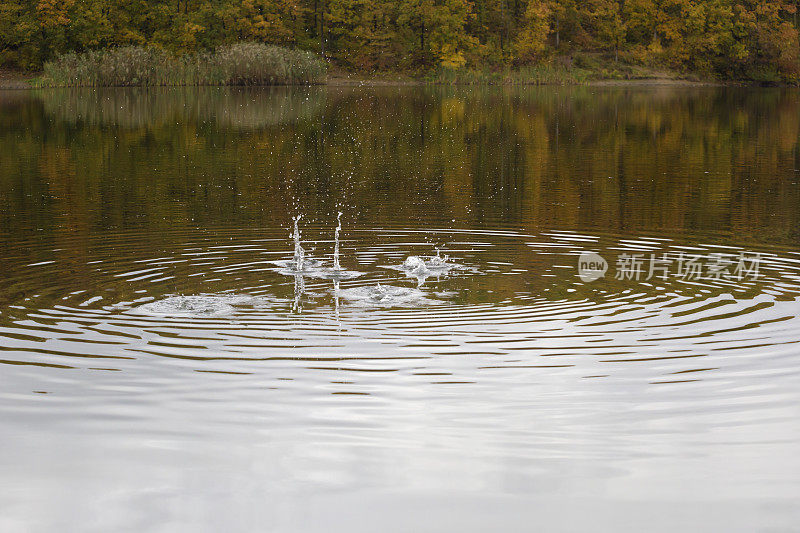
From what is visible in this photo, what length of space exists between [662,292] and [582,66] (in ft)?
244

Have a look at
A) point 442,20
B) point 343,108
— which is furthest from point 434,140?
point 442,20

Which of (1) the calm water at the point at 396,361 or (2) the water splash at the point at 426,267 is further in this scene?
(2) the water splash at the point at 426,267

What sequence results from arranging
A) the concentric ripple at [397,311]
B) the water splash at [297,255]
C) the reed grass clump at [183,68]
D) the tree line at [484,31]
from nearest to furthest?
the concentric ripple at [397,311]
the water splash at [297,255]
the reed grass clump at [183,68]
the tree line at [484,31]

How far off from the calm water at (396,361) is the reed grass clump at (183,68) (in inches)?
1836

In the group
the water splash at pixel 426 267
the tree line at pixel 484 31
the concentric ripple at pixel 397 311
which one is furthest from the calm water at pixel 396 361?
the tree line at pixel 484 31

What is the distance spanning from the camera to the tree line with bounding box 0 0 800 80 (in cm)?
8044

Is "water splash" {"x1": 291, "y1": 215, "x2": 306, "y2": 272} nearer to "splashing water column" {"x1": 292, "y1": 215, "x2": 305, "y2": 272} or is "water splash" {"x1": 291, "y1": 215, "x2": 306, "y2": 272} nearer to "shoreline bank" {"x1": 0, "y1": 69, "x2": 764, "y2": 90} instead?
"splashing water column" {"x1": 292, "y1": 215, "x2": 305, "y2": 272}

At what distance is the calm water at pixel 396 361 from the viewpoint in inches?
250

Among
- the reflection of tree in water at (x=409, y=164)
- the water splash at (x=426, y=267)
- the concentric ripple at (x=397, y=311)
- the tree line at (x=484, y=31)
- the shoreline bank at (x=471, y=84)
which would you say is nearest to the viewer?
the concentric ripple at (x=397, y=311)

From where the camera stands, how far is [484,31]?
8881 cm

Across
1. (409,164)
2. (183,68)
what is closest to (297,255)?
(409,164)

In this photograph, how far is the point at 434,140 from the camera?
1372 inches

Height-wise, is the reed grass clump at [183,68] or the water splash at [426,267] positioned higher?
the reed grass clump at [183,68]

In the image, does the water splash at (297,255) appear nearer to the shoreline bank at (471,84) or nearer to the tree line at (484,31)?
the shoreline bank at (471,84)
